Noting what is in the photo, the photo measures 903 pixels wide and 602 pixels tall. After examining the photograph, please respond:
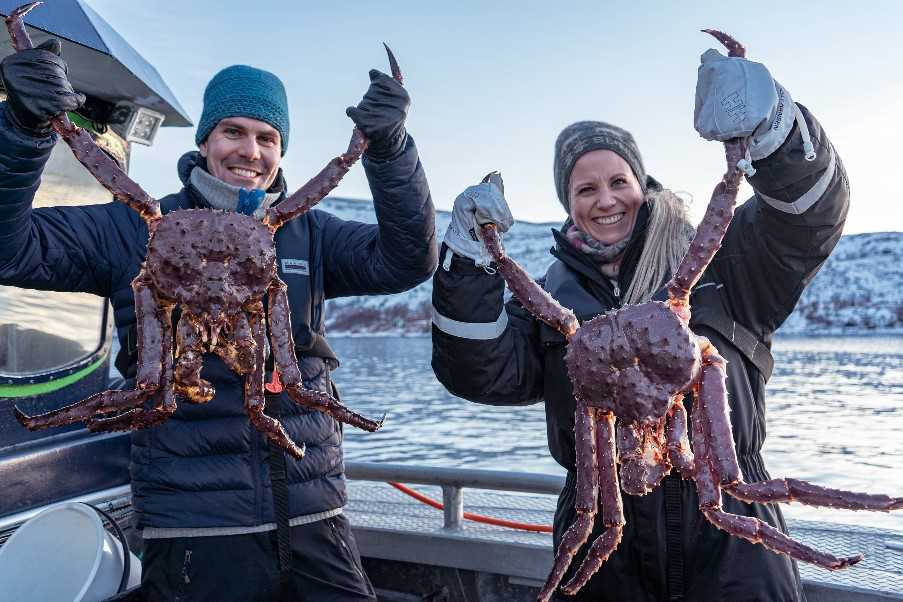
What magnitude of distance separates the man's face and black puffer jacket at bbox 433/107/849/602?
838 mm

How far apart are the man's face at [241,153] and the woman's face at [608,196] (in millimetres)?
1200

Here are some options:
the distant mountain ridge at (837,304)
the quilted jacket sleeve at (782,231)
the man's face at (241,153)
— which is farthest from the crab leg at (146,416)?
the distant mountain ridge at (837,304)

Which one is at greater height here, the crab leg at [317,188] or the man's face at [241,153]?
the man's face at [241,153]

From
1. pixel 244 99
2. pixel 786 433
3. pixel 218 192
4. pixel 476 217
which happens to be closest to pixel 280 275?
pixel 218 192

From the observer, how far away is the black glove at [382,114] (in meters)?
2.17

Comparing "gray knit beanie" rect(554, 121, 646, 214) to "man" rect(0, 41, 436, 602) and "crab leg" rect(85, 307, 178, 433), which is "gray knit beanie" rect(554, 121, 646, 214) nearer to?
"man" rect(0, 41, 436, 602)

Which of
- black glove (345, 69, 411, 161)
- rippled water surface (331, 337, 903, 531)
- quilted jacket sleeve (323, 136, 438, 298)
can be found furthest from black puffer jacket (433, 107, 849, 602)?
rippled water surface (331, 337, 903, 531)

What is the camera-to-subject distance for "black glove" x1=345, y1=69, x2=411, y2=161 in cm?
217

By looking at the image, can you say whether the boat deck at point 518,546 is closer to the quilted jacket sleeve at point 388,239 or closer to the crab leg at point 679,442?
the crab leg at point 679,442

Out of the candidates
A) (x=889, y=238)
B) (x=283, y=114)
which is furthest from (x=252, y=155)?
(x=889, y=238)

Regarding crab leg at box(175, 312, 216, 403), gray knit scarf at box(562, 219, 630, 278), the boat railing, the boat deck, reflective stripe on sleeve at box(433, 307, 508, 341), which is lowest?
the boat deck

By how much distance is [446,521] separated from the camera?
333 centimetres

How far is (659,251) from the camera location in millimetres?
2219

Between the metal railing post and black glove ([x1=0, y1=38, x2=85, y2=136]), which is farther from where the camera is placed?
the metal railing post
